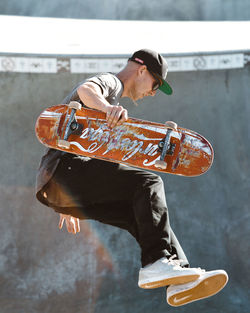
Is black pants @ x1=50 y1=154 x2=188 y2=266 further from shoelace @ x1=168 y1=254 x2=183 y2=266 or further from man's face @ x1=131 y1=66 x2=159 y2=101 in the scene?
man's face @ x1=131 y1=66 x2=159 y2=101

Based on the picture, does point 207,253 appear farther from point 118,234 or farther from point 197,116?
point 197,116

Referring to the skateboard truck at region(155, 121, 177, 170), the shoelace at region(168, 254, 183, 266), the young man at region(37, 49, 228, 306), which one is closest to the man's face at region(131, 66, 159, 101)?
the young man at region(37, 49, 228, 306)

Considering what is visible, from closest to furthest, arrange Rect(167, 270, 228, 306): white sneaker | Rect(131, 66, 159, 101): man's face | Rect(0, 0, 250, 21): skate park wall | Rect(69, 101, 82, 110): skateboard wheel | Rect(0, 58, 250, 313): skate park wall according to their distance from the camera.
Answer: Rect(167, 270, 228, 306): white sneaker → Rect(69, 101, 82, 110): skateboard wheel → Rect(131, 66, 159, 101): man's face → Rect(0, 58, 250, 313): skate park wall → Rect(0, 0, 250, 21): skate park wall

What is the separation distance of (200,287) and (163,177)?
256 inches

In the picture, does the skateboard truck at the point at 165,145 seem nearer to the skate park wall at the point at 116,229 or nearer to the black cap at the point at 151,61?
the black cap at the point at 151,61

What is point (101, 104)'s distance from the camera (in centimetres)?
314

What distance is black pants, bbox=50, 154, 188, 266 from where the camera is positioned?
325cm

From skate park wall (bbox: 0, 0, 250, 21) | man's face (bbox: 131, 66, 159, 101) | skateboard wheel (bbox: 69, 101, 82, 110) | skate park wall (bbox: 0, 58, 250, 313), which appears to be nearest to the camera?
skateboard wheel (bbox: 69, 101, 82, 110)

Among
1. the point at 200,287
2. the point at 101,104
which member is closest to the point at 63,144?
the point at 101,104

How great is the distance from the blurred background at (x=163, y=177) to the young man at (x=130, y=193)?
4992mm

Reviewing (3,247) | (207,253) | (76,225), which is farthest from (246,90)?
(76,225)

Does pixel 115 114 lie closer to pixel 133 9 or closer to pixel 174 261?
pixel 174 261

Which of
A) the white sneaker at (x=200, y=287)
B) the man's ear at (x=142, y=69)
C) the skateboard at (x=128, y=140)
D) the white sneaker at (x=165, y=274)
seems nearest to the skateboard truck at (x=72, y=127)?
the skateboard at (x=128, y=140)

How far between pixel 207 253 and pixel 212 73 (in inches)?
163
